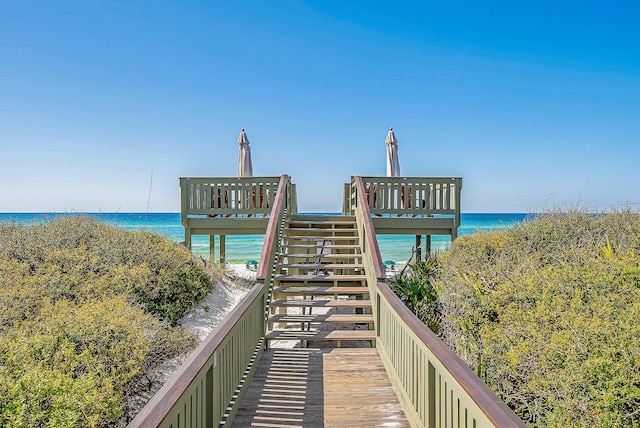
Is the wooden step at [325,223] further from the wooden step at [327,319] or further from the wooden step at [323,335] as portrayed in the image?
the wooden step at [323,335]

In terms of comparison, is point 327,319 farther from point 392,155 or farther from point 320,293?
point 392,155

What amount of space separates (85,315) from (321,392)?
3203 millimetres

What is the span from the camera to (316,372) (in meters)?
4.20

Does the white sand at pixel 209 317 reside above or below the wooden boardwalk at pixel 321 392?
below

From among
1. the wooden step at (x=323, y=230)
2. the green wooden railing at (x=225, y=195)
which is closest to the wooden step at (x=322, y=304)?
the wooden step at (x=323, y=230)

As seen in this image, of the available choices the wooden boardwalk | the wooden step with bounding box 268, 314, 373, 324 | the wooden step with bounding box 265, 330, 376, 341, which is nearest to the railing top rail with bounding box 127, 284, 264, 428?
the wooden boardwalk

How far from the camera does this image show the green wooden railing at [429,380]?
165 centimetres

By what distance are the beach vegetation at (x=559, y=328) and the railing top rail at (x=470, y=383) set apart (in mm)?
1307

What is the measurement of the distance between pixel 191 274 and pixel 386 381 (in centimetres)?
572

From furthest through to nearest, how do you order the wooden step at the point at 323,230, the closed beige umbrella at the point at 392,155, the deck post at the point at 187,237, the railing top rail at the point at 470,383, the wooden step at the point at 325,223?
the closed beige umbrella at the point at 392,155
the deck post at the point at 187,237
the wooden step at the point at 325,223
the wooden step at the point at 323,230
the railing top rail at the point at 470,383

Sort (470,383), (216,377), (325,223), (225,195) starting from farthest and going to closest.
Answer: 1. (225,195)
2. (325,223)
3. (216,377)
4. (470,383)

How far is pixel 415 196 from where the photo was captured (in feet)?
31.6

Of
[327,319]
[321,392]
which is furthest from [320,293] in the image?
[321,392]

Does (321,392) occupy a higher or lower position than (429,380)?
lower
